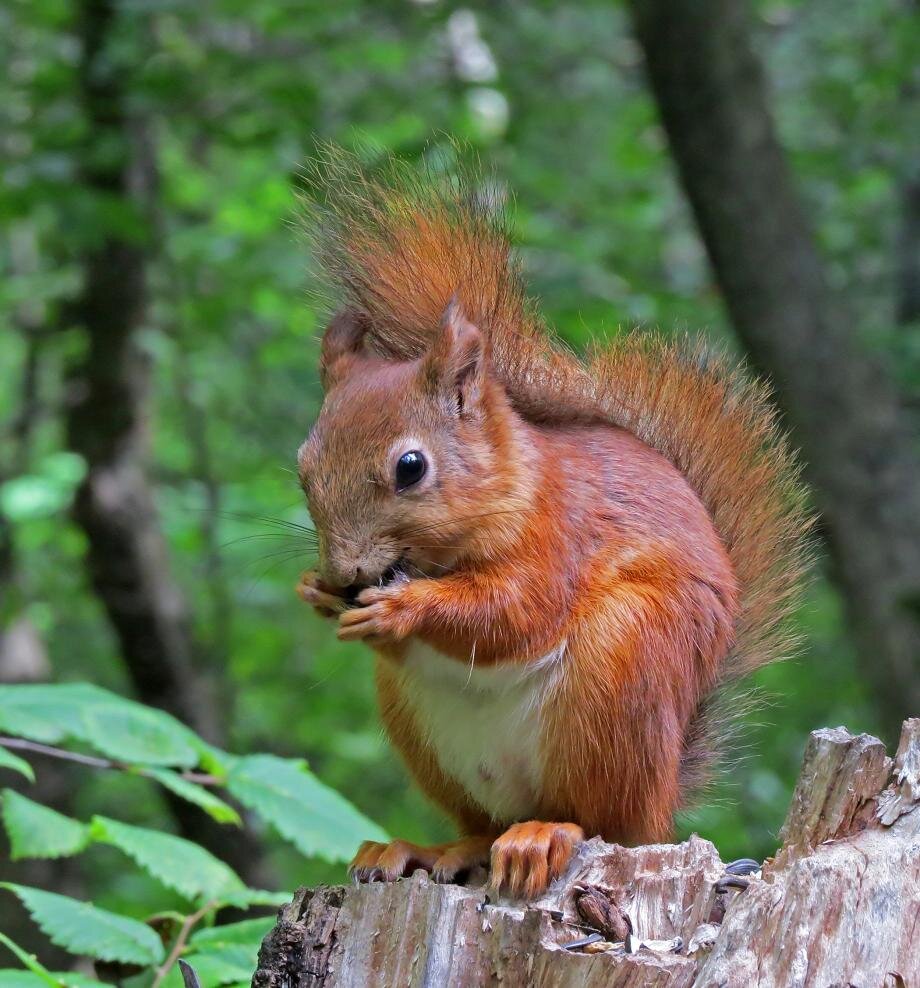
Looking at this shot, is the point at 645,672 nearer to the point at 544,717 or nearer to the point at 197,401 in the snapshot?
the point at 544,717

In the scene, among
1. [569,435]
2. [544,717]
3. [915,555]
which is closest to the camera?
[544,717]

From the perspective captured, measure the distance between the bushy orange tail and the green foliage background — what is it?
4.31ft

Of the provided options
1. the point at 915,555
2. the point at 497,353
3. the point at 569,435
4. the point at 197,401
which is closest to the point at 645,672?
the point at 569,435

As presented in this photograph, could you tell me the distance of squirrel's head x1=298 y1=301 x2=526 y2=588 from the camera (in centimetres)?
169

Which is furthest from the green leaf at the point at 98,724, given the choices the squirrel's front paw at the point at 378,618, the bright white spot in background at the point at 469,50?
the bright white spot in background at the point at 469,50

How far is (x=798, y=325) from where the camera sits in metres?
3.60

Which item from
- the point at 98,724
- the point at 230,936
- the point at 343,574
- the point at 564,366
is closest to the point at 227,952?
the point at 230,936

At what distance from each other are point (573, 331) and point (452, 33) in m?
2.02

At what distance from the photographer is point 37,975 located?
144cm

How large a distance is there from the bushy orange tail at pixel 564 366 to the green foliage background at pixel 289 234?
131cm

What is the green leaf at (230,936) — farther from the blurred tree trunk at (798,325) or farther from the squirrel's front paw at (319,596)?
the blurred tree trunk at (798,325)

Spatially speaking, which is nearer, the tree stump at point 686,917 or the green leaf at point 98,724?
the tree stump at point 686,917

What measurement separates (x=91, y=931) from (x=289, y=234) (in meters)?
2.16

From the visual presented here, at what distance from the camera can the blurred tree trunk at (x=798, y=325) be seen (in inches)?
140
